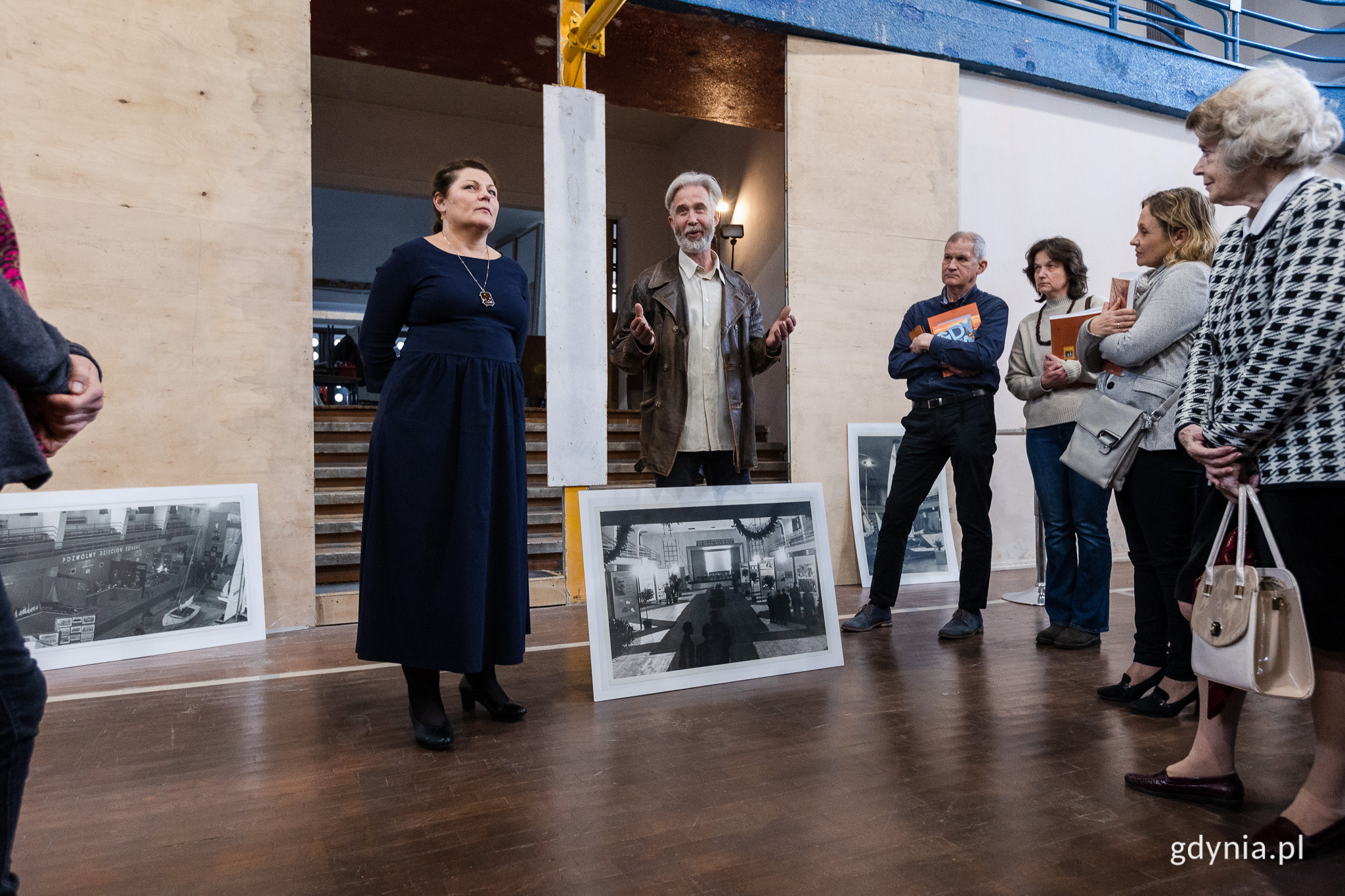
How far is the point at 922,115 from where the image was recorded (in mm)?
5891

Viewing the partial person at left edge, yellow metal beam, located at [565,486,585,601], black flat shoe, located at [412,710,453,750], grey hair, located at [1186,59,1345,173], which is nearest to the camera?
the partial person at left edge

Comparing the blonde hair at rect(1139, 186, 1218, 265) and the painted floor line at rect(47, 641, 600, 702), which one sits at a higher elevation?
the blonde hair at rect(1139, 186, 1218, 265)

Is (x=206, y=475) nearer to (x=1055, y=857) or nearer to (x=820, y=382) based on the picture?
(x=820, y=382)

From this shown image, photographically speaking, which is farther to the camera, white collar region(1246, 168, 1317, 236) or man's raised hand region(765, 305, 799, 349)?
man's raised hand region(765, 305, 799, 349)

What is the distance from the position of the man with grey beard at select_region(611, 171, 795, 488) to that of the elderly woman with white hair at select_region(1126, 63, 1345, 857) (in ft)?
4.96

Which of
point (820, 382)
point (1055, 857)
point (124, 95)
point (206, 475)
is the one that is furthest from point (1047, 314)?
point (124, 95)

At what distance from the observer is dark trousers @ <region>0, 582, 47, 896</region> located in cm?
118

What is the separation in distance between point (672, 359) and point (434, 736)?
1.51 m

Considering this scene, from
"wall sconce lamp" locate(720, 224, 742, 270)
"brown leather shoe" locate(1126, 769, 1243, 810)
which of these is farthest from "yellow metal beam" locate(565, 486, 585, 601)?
"wall sconce lamp" locate(720, 224, 742, 270)

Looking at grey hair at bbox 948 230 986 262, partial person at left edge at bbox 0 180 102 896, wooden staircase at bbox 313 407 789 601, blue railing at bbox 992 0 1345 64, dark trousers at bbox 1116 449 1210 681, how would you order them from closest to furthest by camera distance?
1. partial person at left edge at bbox 0 180 102 896
2. dark trousers at bbox 1116 449 1210 681
3. grey hair at bbox 948 230 986 262
4. wooden staircase at bbox 313 407 789 601
5. blue railing at bbox 992 0 1345 64

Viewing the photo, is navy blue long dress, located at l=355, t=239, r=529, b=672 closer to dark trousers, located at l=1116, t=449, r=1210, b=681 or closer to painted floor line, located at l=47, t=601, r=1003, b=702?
painted floor line, located at l=47, t=601, r=1003, b=702

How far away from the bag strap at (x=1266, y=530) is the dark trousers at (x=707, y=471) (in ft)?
5.67

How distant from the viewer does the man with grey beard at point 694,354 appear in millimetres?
3219

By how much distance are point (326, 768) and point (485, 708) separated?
612 mm
